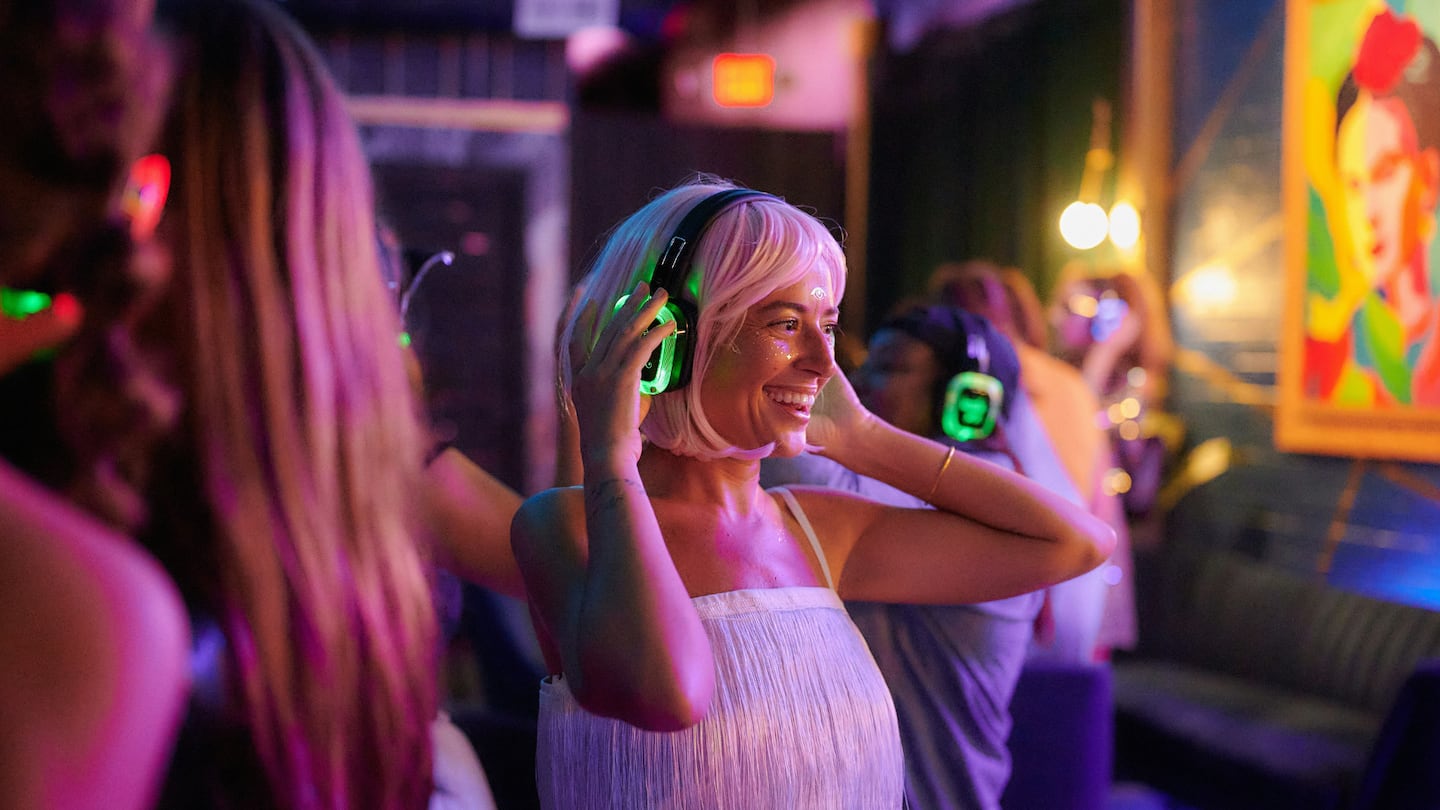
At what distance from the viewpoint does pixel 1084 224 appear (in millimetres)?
5695

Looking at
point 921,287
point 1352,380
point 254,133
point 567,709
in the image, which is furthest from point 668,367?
point 921,287

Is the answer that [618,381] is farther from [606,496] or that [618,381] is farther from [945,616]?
[945,616]

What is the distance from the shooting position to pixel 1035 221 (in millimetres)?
6285

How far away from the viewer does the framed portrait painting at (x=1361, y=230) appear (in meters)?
4.04

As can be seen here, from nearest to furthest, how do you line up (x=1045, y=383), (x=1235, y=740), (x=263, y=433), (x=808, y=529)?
1. (x=263, y=433)
2. (x=808, y=529)
3. (x=1045, y=383)
4. (x=1235, y=740)

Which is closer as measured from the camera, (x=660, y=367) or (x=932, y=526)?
(x=660, y=367)

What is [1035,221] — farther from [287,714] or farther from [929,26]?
[287,714]

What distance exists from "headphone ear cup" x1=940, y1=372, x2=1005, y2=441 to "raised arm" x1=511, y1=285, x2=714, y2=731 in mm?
753

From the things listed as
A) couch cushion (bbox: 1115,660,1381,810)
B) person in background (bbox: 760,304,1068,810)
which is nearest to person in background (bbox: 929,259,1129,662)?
couch cushion (bbox: 1115,660,1381,810)

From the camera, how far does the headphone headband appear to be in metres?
1.37

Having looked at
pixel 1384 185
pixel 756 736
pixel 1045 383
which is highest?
pixel 1384 185

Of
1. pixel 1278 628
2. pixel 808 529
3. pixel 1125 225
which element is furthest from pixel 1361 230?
pixel 808 529

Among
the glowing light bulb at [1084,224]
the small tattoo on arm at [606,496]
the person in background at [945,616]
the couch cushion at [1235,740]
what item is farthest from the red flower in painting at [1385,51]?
the small tattoo on arm at [606,496]

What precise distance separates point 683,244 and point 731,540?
351 millimetres
